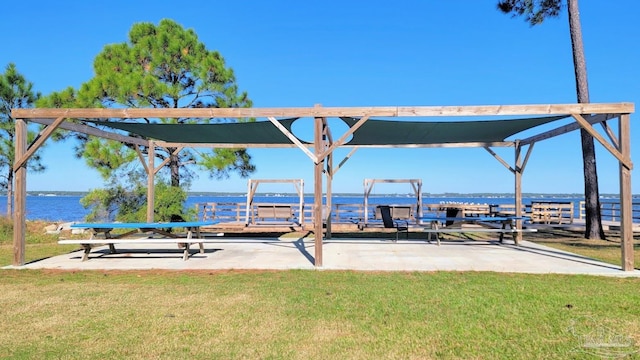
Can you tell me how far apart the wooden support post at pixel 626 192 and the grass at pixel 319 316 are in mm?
→ 504

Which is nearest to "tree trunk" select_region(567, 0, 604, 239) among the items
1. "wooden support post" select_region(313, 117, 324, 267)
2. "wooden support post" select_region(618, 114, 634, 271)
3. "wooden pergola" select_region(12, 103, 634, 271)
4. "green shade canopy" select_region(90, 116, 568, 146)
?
"green shade canopy" select_region(90, 116, 568, 146)

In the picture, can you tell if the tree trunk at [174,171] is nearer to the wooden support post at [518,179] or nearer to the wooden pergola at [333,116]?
the wooden pergola at [333,116]

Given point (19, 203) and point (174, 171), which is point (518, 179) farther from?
point (174, 171)

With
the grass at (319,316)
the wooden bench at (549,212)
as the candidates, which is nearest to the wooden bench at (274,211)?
the grass at (319,316)

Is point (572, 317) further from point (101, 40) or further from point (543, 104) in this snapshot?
point (101, 40)

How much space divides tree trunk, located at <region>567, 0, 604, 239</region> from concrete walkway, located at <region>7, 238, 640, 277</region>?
9.04 feet

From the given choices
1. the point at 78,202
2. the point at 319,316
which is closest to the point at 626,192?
the point at 319,316

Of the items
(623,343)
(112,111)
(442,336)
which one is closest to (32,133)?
(112,111)

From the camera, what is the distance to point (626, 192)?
5.01 metres

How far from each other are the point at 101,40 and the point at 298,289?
11148mm

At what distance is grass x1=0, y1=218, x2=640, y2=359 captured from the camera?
254 cm

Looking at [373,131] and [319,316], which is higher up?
[373,131]

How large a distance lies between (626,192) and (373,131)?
3.70 m

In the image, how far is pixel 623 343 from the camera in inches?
103
